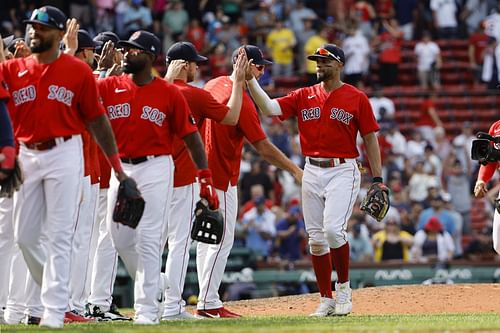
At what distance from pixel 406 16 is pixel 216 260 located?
55.9 ft

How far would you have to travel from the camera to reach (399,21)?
26797mm

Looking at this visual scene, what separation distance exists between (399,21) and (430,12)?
0.95m

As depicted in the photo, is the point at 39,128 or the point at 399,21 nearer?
the point at 39,128

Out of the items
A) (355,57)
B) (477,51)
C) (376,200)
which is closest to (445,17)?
(477,51)

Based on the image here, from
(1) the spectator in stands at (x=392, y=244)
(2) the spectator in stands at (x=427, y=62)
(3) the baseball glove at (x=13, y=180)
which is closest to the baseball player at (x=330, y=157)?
(3) the baseball glove at (x=13, y=180)

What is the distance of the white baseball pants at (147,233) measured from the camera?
8797 mm

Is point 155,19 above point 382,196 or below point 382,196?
above

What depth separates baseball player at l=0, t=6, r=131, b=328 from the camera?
848 centimetres

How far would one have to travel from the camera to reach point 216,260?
1063 centimetres

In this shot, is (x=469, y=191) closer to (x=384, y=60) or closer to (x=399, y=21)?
(x=384, y=60)

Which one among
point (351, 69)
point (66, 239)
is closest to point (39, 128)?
point (66, 239)

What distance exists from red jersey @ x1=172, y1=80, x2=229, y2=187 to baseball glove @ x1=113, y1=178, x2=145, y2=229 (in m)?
1.62

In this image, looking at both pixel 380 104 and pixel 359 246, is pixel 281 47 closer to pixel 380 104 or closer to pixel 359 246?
pixel 380 104

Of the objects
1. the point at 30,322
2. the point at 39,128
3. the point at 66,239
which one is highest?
the point at 39,128
